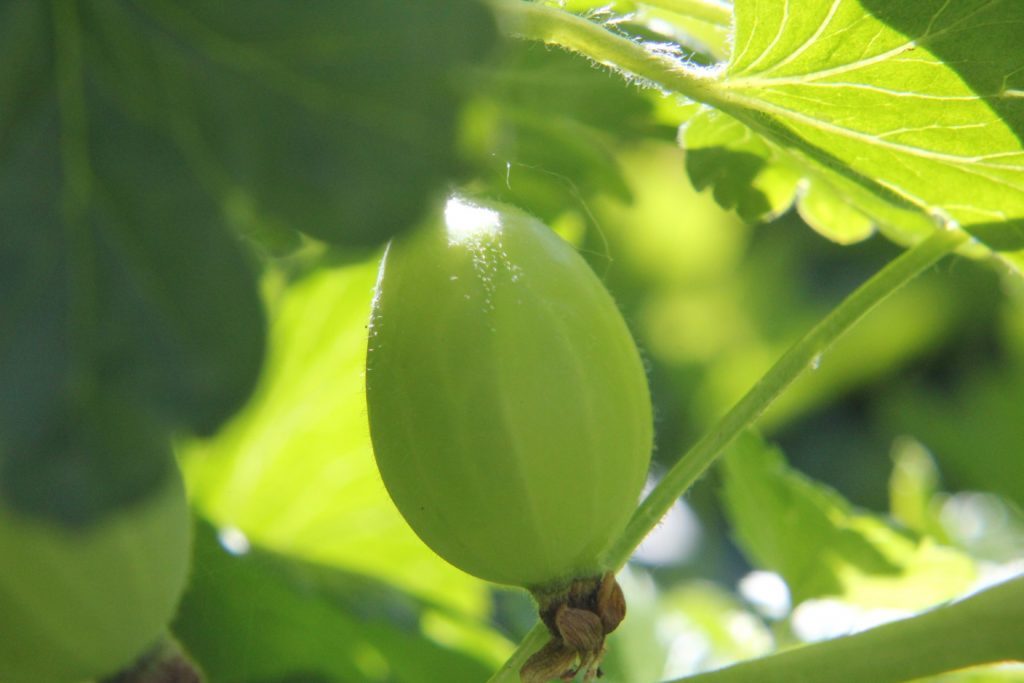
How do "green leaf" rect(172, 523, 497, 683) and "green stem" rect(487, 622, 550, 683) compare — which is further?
"green leaf" rect(172, 523, 497, 683)

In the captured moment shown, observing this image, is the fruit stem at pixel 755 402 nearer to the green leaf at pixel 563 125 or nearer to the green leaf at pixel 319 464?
the green leaf at pixel 563 125

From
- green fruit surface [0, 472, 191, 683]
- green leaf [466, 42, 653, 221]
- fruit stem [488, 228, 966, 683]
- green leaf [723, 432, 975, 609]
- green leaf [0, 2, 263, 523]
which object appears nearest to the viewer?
green leaf [0, 2, 263, 523]

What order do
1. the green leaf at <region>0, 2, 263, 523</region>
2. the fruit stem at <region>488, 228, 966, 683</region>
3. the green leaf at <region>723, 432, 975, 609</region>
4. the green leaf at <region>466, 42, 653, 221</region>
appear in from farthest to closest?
the green leaf at <region>723, 432, 975, 609</region> → the green leaf at <region>466, 42, 653, 221</region> → the fruit stem at <region>488, 228, 966, 683</region> → the green leaf at <region>0, 2, 263, 523</region>

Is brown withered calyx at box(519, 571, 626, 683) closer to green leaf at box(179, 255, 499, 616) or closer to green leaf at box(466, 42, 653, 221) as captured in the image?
green leaf at box(466, 42, 653, 221)

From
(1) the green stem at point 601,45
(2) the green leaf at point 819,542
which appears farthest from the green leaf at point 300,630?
(1) the green stem at point 601,45

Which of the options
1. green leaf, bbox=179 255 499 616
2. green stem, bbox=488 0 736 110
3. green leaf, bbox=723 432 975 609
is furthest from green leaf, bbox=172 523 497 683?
green stem, bbox=488 0 736 110

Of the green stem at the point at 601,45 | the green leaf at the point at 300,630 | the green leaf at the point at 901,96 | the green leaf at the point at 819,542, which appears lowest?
the green leaf at the point at 300,630

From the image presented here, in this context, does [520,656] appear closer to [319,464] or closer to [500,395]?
[500,395]
